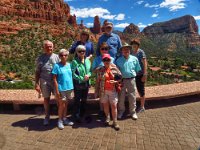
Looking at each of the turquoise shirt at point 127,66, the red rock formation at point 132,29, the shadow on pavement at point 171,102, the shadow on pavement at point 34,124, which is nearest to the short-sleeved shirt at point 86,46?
→ the turquoise shirt at point 127,66

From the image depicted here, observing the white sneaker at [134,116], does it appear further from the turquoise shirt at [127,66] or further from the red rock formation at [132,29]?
the red rock formation at [132,29]

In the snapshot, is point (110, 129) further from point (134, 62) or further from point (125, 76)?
point (134, 62)

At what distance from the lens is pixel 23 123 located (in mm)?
6078

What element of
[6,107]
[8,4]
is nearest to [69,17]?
[8,4]

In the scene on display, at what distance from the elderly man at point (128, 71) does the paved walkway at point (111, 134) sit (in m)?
0.53

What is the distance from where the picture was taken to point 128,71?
5.85m

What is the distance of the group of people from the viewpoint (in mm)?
5531

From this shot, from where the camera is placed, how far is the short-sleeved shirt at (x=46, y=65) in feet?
18.3

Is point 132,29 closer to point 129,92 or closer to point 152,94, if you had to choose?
point 152,94

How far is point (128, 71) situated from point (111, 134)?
1.61 metres

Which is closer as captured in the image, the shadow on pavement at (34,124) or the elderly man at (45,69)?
the elderly man at (45,69)

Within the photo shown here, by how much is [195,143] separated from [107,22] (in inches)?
135

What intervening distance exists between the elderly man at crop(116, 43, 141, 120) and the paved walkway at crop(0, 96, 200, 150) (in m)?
0.53

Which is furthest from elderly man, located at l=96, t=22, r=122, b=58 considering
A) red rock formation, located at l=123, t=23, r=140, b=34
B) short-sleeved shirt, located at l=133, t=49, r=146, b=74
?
red rock formation, located at l=123, t=23, r=140, b=34
